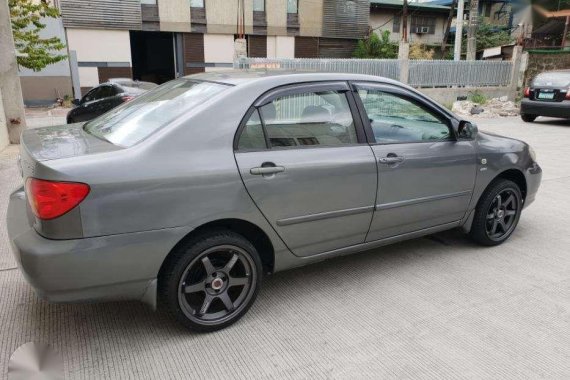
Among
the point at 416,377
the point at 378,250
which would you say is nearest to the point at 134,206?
the point at 416,377

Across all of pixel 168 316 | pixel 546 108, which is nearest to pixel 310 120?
pixel 168 316

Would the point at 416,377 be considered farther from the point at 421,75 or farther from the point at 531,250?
the point at 421,75

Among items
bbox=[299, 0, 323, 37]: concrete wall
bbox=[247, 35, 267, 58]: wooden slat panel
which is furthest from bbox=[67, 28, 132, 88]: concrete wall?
bbox=[299, 0, 323, 37]: concrete wall

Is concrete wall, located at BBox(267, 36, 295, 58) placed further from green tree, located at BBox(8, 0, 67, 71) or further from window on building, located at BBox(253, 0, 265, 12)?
green tree, located at BBox(8, 0, 67, 71)

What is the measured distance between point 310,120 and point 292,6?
2561 cm

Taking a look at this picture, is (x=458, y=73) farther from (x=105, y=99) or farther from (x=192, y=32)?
(x=105, y=99)

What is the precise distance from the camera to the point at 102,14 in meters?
22.6

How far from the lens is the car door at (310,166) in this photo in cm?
283

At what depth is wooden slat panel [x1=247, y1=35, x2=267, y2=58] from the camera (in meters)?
26.2

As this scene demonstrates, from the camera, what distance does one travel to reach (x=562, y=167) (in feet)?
24.9

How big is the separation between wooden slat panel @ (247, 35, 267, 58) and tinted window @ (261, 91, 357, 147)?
79.5ft

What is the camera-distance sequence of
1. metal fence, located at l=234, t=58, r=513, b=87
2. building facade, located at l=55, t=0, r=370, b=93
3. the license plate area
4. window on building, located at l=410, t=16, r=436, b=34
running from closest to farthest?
the license plate area < metal fence, located at l=234, t=58, r=513, b=87 < building facade, located at l=55, t=0, r=370, b=93 < window on building, located at l=410, t=16, r=436, b=34

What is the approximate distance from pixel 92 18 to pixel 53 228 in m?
23.3

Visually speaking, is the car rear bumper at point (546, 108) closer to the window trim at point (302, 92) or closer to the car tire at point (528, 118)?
the car tire at point (528, 118)
